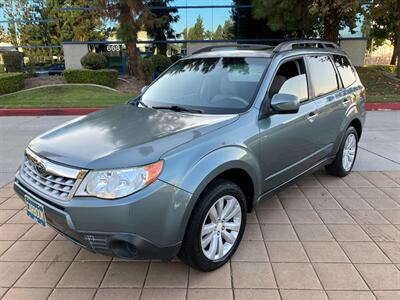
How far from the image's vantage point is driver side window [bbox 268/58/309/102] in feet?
12.3

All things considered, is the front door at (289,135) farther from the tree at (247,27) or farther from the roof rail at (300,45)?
the tree at (247,27)

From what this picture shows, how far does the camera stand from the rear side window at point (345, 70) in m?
5.02

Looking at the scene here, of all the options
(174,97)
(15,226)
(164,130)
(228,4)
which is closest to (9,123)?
(15,226)

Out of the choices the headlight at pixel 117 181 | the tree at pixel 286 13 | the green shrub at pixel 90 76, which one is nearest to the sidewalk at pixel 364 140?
the headlight at pixel 117 181

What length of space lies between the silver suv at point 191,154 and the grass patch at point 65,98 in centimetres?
842

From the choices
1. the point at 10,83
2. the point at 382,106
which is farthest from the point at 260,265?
the point at 10,83

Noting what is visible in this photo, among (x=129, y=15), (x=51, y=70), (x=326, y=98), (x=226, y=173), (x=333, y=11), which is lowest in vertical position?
(x=51, y=70)

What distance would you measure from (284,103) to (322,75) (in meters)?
1.39

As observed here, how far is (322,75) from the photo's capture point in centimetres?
454

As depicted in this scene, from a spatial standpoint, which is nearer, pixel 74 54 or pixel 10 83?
pixel 10 83

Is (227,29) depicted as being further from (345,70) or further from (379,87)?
(345,70)

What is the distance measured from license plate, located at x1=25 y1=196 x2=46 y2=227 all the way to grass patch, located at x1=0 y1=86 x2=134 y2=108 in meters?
Result: 8.96

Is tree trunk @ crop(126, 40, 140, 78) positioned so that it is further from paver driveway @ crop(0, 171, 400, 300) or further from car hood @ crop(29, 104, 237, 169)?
car hood @ crop(29, 104, 237, 169)

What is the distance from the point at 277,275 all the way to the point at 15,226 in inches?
106
